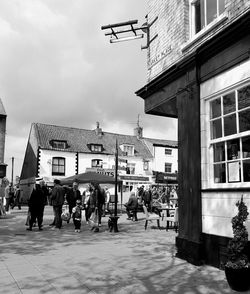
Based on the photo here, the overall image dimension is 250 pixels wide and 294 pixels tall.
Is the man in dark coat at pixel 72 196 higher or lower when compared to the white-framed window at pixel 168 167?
lower

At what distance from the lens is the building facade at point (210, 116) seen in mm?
6184

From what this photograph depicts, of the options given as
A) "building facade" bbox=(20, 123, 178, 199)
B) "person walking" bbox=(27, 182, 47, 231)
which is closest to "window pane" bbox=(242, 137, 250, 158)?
"person walking" bbox=(27, 182, 47, 231)

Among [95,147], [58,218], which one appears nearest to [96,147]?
[95,147]

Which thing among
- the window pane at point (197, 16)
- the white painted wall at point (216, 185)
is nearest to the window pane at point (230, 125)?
the white painted wall at point (216, 185)

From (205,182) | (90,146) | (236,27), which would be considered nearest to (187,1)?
(236,27)

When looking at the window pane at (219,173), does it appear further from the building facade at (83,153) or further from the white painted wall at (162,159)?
the white painted wall at (162,159)

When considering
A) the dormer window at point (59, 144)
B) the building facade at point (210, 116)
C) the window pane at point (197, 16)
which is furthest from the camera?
the dormer window at point (59, 144)

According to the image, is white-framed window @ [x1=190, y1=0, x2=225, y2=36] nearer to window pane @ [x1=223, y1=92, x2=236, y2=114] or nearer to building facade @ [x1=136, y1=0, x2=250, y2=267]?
building facade @ [x1=136, y1=0, x2=250, y2=267]

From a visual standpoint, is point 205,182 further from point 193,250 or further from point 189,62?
point 189,62

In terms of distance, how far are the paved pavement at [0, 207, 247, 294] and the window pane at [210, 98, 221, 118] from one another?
9.56ft

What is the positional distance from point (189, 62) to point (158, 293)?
181 inches

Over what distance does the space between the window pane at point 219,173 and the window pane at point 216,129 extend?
23.0 inches

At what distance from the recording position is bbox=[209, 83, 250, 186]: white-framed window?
6.20 metres

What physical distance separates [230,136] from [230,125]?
239 mm
